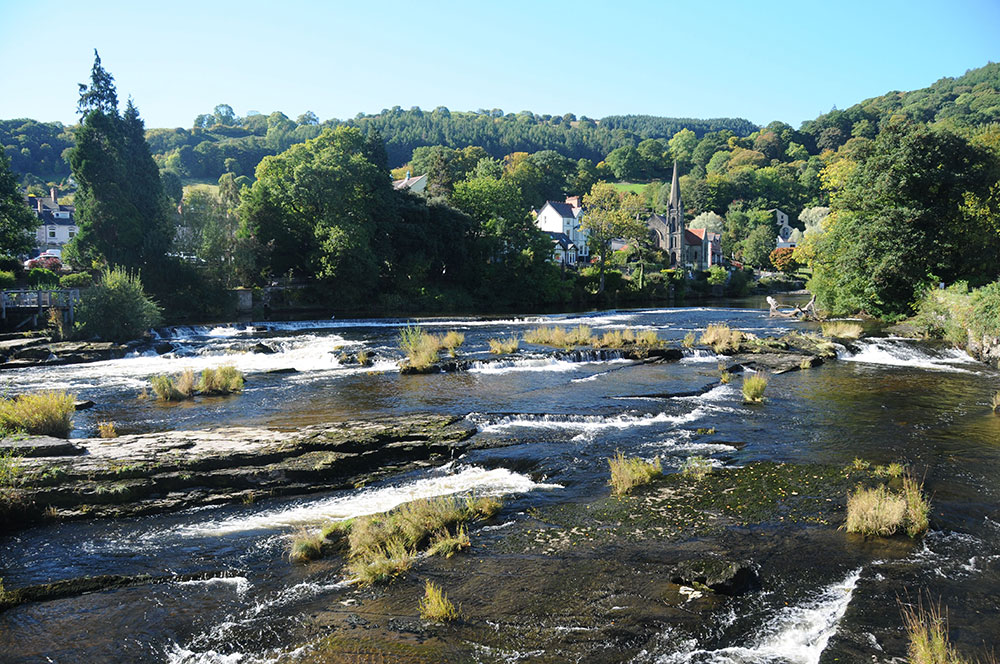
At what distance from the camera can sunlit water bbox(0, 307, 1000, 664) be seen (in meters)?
7.75

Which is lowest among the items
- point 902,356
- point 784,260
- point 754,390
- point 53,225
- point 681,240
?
point 902,356

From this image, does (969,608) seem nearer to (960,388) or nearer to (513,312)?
(960,388)

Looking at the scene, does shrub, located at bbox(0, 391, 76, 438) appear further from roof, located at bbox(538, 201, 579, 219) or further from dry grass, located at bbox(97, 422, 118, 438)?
roof, located at bbox(538, 201, 579, 219)

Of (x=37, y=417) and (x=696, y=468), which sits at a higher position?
(x=37, y=417)

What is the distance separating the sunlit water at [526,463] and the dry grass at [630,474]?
0.51m

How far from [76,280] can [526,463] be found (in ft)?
145

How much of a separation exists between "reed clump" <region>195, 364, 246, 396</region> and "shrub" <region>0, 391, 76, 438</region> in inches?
228

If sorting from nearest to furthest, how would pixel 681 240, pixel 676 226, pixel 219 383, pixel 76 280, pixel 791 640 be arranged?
1. pixel 791 640
2. pixel 219 383
3. pixel 76 280
4. pixel 681 240
5. pixel 676 226

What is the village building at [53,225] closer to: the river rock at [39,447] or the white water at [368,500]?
the river rock at [39,447]

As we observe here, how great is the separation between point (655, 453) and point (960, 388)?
555 inches

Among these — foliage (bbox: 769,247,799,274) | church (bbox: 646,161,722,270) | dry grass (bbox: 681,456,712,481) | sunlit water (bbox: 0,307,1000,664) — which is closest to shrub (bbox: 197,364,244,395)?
sunlit water (bbox: 0,307,1000,664)

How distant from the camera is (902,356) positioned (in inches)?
1127

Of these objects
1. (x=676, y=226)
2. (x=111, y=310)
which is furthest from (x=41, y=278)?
(x=676, y=226)

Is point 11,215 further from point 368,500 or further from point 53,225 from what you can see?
point 53,225
